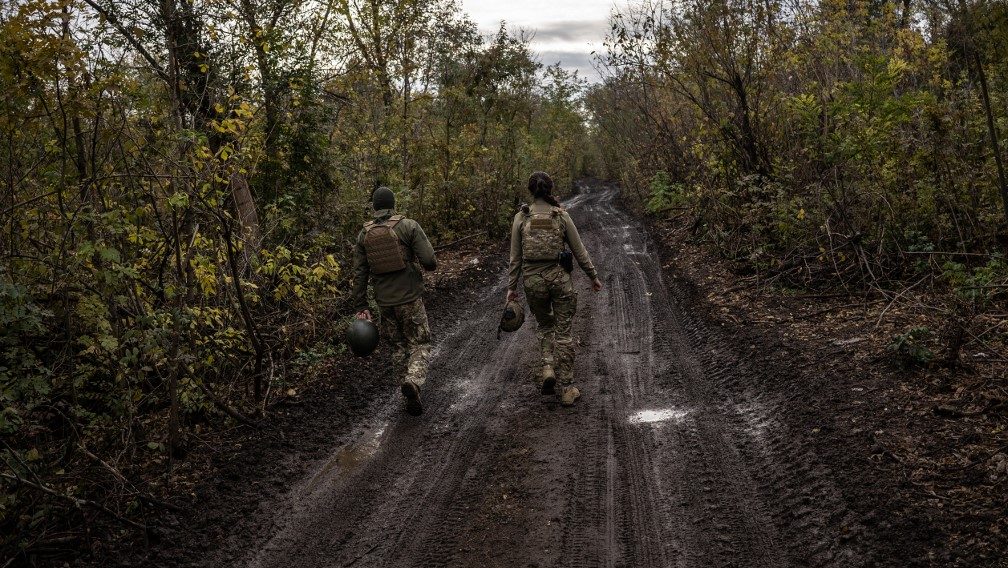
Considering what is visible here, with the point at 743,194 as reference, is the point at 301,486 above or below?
below

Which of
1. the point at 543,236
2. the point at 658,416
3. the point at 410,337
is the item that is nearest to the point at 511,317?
the point at 543,236

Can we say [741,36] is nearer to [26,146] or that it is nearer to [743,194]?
[743,194]

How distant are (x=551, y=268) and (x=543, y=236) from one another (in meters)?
0.34

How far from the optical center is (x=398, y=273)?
6672 millimetres

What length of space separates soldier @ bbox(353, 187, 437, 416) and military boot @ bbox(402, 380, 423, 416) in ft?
0.22

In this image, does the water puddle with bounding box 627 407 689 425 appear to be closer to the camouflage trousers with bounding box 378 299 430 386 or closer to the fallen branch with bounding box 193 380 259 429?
the camouflage trousers with bounding box 378 299 430 386

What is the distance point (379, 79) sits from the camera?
1483cm

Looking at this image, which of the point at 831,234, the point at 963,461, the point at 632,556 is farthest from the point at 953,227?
the point at 632,556

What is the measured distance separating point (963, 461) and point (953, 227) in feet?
15.2

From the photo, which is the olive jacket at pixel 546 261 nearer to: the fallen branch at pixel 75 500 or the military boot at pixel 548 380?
the military boot at pixel 548 380

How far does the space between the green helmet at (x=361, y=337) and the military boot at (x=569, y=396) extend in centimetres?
201

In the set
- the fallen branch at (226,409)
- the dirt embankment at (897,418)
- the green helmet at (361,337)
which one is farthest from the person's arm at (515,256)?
the fallen branch at (226,409)

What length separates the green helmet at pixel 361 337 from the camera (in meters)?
6.37

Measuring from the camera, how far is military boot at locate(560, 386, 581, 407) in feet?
20.6
